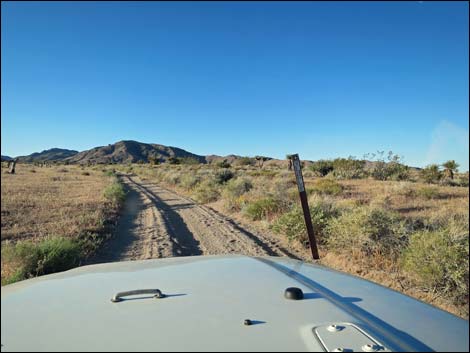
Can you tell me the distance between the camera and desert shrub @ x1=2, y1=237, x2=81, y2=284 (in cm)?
623

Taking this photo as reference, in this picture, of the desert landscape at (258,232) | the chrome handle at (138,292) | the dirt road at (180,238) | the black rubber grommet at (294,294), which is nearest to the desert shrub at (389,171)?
the desert landscape at (258,232)

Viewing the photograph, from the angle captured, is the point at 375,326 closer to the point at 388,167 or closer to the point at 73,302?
the point at 73,302

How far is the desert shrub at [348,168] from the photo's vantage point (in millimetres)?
30297

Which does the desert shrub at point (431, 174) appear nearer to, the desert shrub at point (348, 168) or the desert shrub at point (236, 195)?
the desert shrub at point (348, 168)

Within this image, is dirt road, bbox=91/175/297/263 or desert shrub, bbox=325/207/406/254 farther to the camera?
dirt road, bbox=91/175/297/263

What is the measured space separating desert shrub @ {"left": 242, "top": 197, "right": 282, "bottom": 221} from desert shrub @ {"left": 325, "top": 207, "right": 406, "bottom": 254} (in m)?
4.33

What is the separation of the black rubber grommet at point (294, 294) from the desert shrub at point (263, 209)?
11139 mm

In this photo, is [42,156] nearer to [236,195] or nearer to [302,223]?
[302,223]

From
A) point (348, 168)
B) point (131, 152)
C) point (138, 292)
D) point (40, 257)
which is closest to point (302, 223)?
point (40, 257)

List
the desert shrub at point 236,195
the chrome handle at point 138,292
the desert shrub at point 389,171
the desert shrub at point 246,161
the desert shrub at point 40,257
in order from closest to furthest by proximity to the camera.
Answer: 1. the chrome handle at point 138,292
2. the desert shrub at point 40,257
3. the desert shrub at point 236,195
4. the desert shrub at point 389,171
5. the desert shrub at point 246,161

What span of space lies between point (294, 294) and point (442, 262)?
17.2ft

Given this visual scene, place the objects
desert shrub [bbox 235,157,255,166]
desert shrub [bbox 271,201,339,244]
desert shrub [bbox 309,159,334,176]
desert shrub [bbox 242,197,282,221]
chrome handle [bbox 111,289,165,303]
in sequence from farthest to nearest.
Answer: desert shrub [bbox 235,157,255,166] → desert shrub [bbox 309,159,334,176] → desert shrub [bbox 242,197,282,221] → desert shrub [bbox 271,201,339,244] → chrome handle [bbox 111,289,165,303]

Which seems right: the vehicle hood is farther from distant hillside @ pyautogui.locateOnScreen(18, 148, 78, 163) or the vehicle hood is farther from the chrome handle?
distant hillside @ pyautogui.locateOnScreen(18, 148, 78, 163)

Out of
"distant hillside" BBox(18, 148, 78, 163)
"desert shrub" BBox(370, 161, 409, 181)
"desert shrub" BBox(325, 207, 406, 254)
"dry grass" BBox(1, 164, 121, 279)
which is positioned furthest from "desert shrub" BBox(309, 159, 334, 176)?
"distant hillside" BBox(18, 148, 78, 163)
